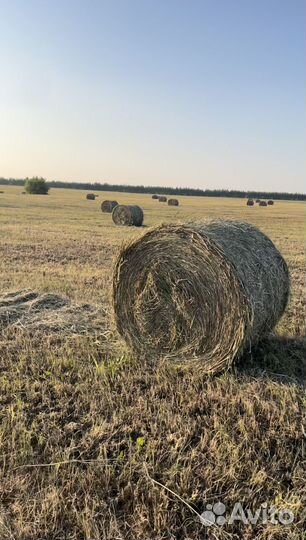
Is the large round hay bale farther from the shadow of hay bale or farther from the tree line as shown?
the tree line

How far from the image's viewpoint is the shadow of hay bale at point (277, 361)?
14.9 ft

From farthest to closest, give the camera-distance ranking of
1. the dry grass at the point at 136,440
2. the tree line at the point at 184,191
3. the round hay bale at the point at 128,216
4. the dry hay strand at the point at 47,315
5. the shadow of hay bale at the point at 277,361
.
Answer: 1. the tree line at the point at 184,191
2. the round hay bale at the point at 128,216
3. the dry hay strand at the point at 47,315
4. the shadow of hay bale at the point at 277,361
5. the dry grass at the point at 136,440

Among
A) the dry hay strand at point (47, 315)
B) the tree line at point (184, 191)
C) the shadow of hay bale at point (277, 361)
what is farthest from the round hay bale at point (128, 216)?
the tree line at point (184, 191)

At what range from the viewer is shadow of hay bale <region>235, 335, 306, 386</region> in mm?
4535

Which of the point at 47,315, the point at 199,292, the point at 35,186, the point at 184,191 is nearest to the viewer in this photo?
the point at 199,292

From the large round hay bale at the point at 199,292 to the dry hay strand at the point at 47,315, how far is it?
34.6 inches

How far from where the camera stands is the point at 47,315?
6367 millimetres

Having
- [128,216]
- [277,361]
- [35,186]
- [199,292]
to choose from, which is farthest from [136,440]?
[35,186]

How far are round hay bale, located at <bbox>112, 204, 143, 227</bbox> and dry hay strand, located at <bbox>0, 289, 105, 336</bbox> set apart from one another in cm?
1548

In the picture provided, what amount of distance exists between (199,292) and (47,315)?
241 centimetres

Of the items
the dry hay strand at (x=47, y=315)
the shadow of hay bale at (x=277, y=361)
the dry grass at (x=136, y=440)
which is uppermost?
the shadow of hay bale at (x=277, y=361)

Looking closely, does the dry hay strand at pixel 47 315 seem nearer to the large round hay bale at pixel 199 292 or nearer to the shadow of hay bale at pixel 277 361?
the large round hay bale at pixel 199 292

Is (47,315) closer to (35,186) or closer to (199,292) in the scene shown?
(199,292)

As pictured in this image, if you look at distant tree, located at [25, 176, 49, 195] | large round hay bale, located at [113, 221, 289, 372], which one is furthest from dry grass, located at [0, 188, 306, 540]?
distant tree, located at [25, 176, 49, 195]
